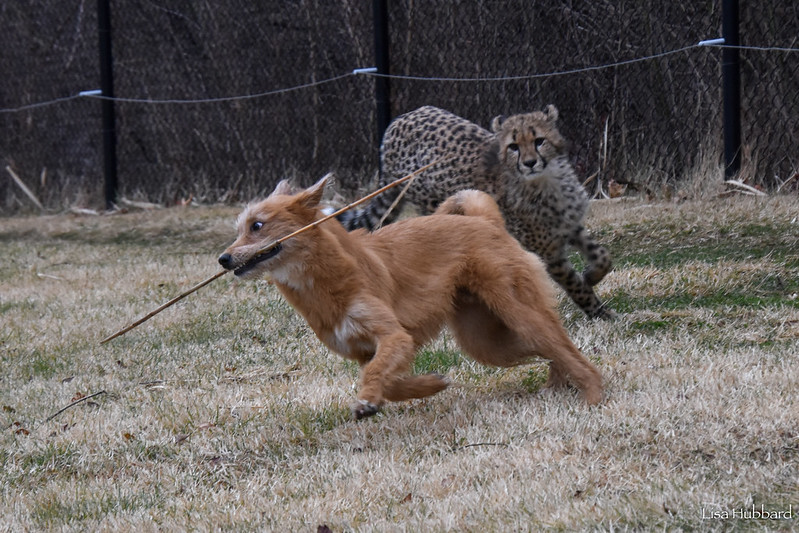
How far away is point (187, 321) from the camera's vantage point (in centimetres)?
735

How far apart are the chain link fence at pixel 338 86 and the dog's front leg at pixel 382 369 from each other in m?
5.04

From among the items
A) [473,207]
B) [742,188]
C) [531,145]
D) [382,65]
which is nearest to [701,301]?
[531,145]

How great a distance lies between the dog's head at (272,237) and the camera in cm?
446

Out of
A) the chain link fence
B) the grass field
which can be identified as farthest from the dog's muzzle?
the chain link fence

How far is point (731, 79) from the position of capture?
327 inches

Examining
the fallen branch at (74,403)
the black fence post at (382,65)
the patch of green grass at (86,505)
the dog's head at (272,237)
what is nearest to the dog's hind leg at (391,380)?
the dog's head at (272,237)

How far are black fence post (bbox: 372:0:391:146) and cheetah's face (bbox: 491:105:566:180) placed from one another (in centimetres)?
359

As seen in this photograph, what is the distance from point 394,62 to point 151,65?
4695 millimetres

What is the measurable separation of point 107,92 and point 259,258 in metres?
9.45

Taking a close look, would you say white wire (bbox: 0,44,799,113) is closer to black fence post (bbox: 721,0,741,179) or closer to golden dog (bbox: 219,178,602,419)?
black fence post (bbox: 721,0,741,179)

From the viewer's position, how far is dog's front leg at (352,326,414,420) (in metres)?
4.10

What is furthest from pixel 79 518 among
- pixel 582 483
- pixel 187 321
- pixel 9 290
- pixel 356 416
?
pixel 9 290

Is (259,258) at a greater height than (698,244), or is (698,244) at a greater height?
(259,258)

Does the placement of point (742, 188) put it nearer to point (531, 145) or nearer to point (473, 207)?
point (531, 145)
